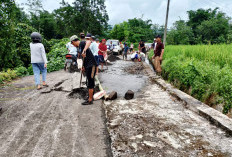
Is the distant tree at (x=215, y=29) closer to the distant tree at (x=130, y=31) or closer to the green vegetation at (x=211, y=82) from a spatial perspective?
the distant tree at (x=130, y=31)

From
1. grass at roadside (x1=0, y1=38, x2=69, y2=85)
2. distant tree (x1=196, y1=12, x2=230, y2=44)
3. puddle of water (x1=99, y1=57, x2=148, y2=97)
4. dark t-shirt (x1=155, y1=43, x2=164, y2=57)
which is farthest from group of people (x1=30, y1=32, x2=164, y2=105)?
distant tree (x1=196, y1=12, x2=230, y2=44)

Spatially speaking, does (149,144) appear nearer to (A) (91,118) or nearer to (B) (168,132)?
(B) (168,132)

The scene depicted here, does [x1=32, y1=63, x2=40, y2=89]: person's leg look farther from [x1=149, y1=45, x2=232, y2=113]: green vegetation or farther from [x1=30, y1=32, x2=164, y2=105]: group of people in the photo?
[x1=149, y1=45, x2=232, y2=113]: green vegetation

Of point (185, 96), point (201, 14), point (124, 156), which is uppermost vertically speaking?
point (201, 14)

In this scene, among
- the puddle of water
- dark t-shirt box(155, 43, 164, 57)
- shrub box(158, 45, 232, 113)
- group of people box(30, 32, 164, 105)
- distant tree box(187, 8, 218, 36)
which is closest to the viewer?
shrub box(158, 45, 232, 113)

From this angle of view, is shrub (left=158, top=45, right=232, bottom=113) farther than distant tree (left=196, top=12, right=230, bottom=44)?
No

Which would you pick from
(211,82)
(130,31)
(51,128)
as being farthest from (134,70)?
(130,31)

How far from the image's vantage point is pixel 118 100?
173 inches

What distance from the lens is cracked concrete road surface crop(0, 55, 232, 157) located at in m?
2.22

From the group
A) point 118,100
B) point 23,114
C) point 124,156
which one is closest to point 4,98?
point 23,114

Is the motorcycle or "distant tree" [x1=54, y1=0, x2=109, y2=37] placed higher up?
"distant tree" [x1=54, y1=0, x2=109, y2=37]

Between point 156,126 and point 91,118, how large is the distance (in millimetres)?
1282

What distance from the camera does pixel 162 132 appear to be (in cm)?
268

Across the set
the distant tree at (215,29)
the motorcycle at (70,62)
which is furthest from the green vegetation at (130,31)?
the motorcycle at (70,62)
